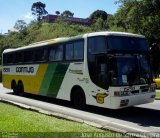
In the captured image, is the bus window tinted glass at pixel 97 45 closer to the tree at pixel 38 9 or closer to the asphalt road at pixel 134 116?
the asphalt road at pixel 134 116

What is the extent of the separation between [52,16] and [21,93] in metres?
100

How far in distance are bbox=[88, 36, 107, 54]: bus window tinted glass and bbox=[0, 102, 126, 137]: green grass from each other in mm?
3394

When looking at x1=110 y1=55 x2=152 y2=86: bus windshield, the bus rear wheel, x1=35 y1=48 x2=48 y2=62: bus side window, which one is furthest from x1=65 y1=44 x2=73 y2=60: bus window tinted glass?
the bus rear wheel

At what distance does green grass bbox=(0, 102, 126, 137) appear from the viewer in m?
9.30

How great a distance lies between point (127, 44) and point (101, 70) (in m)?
1.50

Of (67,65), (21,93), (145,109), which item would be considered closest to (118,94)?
(145,109)

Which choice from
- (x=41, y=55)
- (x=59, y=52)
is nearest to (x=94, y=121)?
(x=59, y=52)

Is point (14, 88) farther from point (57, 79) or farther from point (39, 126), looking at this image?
point (39, 126)

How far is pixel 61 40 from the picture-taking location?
17016 millimetres

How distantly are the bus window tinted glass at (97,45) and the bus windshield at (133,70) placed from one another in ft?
2.55

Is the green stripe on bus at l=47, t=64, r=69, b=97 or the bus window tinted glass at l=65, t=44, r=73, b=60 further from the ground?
the bus window tinted glass at l=65, t=44, r=73, b=60

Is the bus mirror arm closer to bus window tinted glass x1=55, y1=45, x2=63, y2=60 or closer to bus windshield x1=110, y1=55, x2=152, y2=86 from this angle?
bus windshield x1=110, y1=55, x2=152, y2=86

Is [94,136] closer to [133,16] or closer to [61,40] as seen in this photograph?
[61,40]

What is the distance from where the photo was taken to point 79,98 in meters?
15.6
